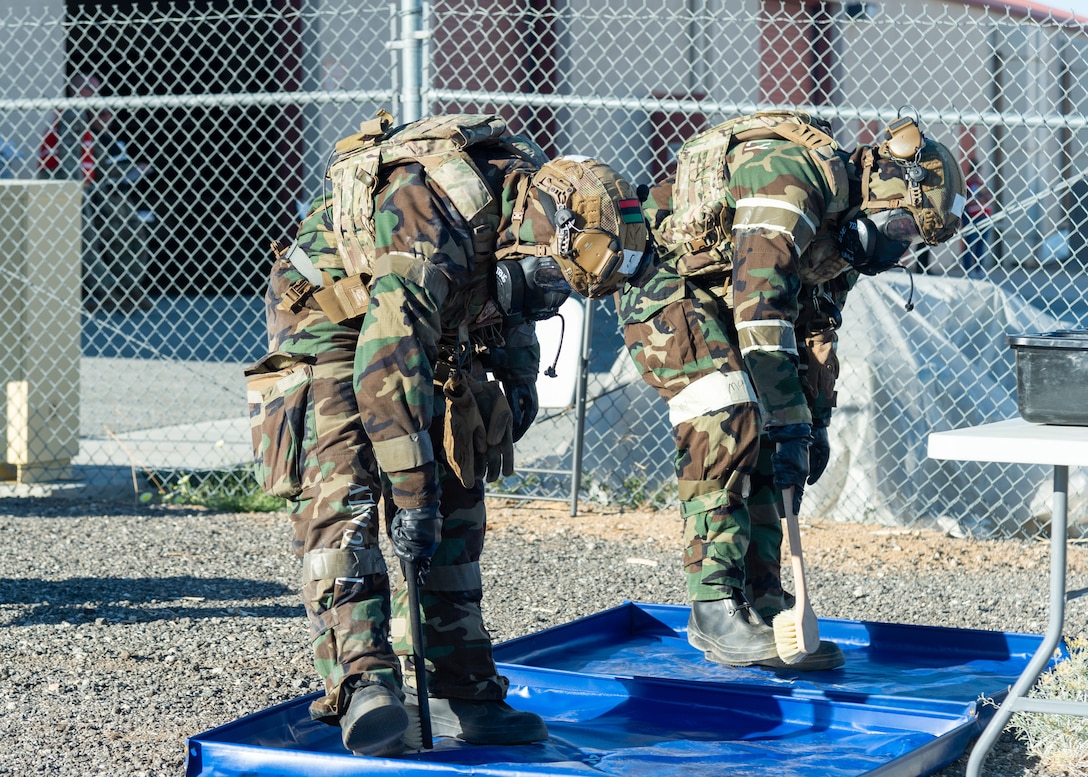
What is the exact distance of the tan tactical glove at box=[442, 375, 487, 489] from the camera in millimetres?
3412

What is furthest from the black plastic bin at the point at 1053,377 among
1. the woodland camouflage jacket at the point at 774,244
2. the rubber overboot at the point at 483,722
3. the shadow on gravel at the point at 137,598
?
the shadow on gravel at the point at 137,598

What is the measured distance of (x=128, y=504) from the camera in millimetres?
7230

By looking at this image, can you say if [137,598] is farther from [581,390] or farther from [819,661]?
[819,661]

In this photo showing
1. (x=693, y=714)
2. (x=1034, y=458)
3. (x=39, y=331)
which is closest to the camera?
(x=1034, y=458)

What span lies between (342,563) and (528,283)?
80cm

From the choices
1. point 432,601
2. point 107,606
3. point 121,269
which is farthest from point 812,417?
point 121,269

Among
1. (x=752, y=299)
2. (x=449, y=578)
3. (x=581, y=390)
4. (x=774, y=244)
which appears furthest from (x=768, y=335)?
(x=581, y=390)

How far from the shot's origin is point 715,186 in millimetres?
4324

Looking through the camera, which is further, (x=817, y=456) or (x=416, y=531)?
(x=817, y=456)

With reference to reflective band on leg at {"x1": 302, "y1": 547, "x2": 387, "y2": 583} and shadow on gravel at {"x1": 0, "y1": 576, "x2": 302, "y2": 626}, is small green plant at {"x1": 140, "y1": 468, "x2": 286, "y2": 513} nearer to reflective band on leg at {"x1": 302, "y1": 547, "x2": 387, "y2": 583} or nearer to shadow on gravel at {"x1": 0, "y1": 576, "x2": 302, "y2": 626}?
shadow on gravel at {"x1": 0, "y1": 576, "x2": 302, "y2": 626}

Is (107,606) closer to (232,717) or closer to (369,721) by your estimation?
(232,717)

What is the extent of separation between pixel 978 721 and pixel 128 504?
482 centimetres

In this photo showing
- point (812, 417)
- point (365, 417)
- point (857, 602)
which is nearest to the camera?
point (365, 417)

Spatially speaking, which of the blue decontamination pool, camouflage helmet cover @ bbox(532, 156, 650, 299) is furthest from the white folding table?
camouflage helmet cover @ bbox(532, 156, 650, 299)
